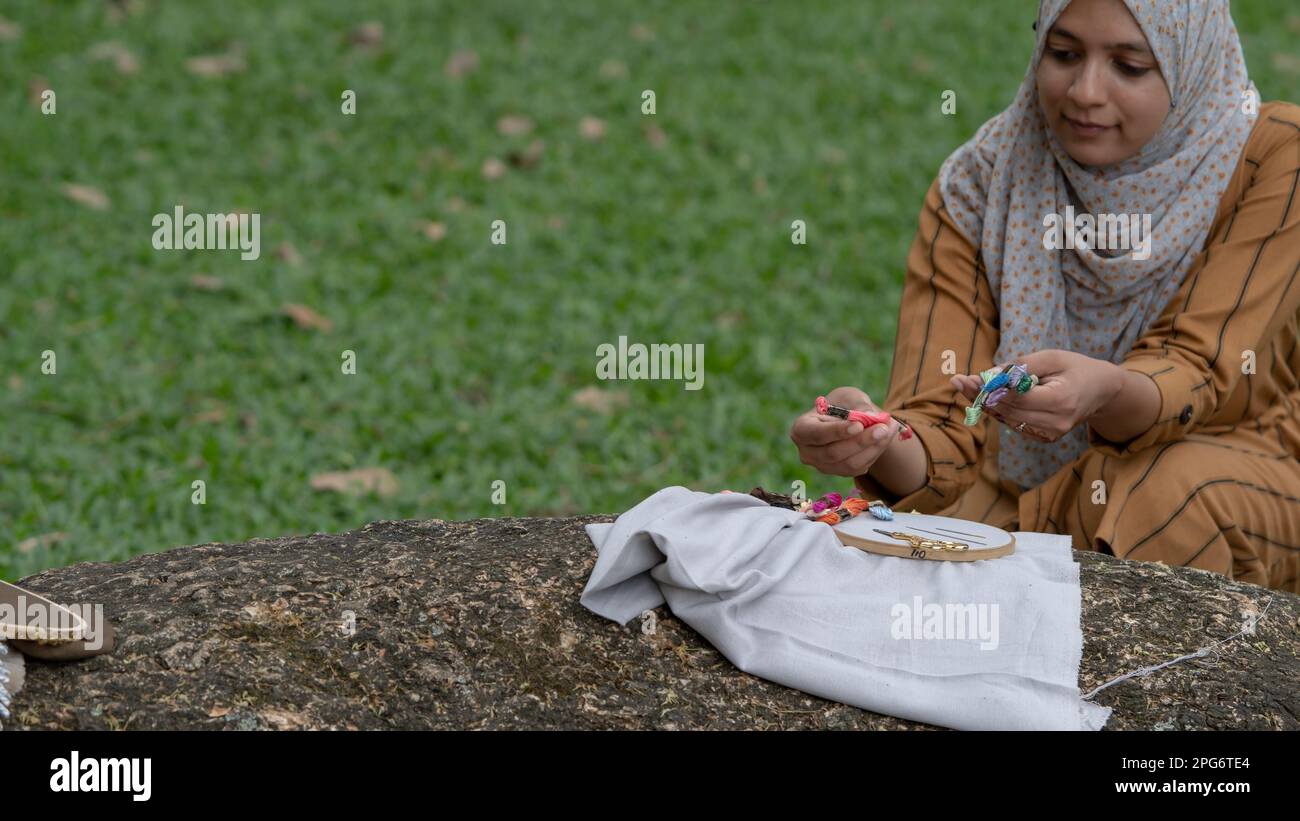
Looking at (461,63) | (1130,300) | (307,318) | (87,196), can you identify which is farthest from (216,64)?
(1130,300)

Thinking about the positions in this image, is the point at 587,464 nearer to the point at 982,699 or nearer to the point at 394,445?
the point at 394,445

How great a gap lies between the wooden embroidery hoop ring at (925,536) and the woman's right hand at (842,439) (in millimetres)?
104

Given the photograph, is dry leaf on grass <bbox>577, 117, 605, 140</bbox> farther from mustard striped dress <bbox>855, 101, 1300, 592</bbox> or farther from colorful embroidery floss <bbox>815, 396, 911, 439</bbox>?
colorful embroidery floss <bbox>815, 396, 911, 439</bbox>

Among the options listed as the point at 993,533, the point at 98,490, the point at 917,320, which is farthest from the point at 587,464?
the point at 993,533

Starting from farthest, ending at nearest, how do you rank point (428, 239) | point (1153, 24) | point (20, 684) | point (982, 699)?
point (428, 239) < point (1153, 24) < point (982, 699) < point (20, 684)

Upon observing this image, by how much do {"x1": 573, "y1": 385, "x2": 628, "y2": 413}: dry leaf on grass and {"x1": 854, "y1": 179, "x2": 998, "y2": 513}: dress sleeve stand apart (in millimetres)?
2054

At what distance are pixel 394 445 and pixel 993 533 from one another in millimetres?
2529

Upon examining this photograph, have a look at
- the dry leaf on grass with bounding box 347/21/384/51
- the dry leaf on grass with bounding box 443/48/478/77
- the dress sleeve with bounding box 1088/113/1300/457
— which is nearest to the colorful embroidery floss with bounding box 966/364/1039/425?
the dress sleeve with bounding box 1088/113/1300/457

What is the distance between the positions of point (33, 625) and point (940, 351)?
177 centimetres

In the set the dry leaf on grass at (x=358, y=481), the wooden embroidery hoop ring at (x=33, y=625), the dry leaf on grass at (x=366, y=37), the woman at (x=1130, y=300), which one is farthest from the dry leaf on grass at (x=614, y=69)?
the wooden embroidery hoop ring at (x=33, y=625)

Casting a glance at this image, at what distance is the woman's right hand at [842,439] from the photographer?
264 cm

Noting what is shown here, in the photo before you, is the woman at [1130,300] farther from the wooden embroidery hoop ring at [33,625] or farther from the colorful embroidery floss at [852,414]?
the wooden embroidery hoop ring at [33,625]

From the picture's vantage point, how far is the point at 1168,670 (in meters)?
2.42

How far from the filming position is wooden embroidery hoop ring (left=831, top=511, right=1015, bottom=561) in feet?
8.38
